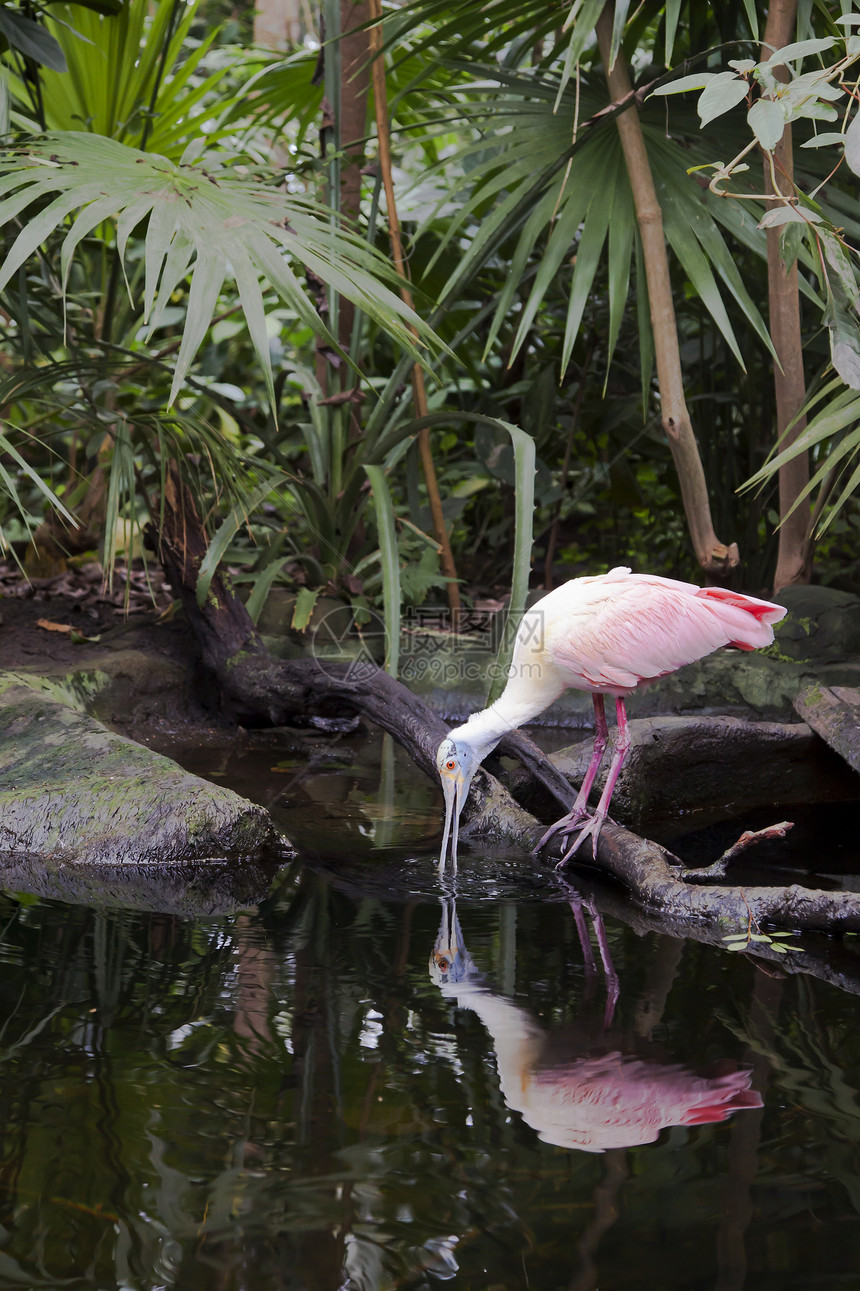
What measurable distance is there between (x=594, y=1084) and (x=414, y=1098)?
306 millimetres

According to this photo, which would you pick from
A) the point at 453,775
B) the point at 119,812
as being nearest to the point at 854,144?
the point at 453,775

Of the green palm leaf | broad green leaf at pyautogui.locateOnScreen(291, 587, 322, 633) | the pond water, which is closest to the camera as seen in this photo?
the pond water

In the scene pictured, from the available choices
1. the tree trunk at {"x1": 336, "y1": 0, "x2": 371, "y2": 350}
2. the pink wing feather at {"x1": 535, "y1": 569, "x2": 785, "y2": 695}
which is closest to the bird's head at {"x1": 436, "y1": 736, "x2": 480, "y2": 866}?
the pink wing feather at {"x1": 535, "y1": 569, "x2": 785, "y2": 695}

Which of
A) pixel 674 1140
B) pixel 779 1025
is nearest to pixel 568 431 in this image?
pixel 779 1025

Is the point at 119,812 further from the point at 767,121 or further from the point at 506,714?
the point at 767,121

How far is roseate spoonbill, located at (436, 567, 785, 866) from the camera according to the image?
288 centimetres

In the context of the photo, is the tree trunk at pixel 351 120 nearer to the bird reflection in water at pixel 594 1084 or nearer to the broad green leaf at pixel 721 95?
the broad green leaf at pixel 721 95

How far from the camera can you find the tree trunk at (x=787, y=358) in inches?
149

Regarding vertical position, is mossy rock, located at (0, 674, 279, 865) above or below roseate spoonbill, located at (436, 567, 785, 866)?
below

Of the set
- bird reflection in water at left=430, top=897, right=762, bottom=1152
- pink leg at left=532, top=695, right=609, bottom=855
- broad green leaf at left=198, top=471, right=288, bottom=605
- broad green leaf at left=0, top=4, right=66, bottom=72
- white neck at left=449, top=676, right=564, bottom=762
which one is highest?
broad green leaf at left=0, top=4, right=66, bottom=72

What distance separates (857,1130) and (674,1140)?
0.92 feet

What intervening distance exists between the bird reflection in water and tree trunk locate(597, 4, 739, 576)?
2.48 meters

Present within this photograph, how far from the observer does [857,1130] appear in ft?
5.45

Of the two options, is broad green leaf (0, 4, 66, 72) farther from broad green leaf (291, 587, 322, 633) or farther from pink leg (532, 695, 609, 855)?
pink leg (532, 695, 609, 855)
